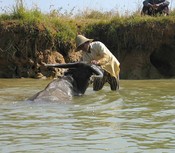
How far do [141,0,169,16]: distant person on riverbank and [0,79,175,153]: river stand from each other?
6.57 metres

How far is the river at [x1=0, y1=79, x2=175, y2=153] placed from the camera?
5254 millimetres

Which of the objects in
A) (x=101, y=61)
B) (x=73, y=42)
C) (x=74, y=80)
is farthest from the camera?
(x=73, y=42)

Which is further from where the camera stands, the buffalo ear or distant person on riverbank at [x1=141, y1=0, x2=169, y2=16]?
distant person on riverbank at [x1=141, y1=0, x2=169, y2=16]

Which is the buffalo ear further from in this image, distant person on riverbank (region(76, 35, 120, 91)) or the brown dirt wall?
the brown dirt wall

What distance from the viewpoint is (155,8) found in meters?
16.0

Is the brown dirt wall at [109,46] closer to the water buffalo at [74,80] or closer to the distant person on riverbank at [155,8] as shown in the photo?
the distant person on riverbank at [155,8]

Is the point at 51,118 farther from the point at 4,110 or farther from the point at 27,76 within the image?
the point at 27,76

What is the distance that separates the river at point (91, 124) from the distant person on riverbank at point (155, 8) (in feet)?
21.5

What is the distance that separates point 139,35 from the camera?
15.1 meters

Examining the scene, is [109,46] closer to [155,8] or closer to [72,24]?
[72,24]

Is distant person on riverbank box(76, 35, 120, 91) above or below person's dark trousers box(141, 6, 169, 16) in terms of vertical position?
below

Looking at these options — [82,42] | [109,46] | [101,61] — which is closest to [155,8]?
[109,46]

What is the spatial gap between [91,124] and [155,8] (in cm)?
1013

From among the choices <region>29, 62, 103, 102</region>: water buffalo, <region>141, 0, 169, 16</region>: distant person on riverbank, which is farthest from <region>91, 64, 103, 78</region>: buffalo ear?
<region>141, 0, 169, 16</region>: distant person on riverbank
